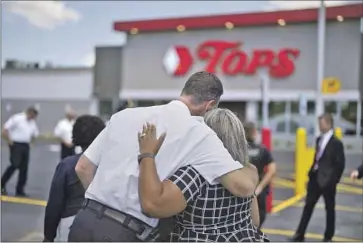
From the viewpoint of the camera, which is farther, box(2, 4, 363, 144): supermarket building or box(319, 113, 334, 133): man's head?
box(2, 4, 363, 144): supermarket building

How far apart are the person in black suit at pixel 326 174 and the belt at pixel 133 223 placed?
433 centimetres

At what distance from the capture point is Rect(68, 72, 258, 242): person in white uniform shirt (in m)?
2.01

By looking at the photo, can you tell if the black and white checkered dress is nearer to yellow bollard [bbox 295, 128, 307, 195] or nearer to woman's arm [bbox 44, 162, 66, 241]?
woman's arm [bbox 44, 162, 66, 241]

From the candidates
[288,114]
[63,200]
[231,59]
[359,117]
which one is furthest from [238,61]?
[63,200]

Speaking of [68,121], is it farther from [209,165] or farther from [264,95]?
[209,165]

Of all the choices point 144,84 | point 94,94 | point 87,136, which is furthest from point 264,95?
point 94,94

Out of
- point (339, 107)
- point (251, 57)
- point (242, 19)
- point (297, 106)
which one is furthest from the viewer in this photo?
point (251, 57)

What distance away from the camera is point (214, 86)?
221 cm

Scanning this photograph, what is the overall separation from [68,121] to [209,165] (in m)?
7.30

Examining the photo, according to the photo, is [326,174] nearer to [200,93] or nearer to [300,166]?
[300,166]

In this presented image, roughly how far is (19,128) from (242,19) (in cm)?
A: 1739

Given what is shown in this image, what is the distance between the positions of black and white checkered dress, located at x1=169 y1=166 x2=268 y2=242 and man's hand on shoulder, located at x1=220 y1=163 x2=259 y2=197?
0.04 m

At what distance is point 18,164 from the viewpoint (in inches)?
337

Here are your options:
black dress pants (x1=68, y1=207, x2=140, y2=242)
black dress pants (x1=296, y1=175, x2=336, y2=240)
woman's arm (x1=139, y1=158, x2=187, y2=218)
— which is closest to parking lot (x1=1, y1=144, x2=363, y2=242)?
black dress pants (x1=296, y1=175, x2=336, y2=240)
